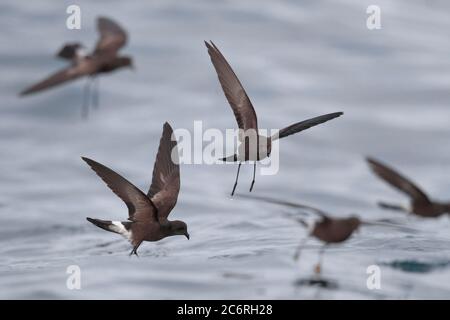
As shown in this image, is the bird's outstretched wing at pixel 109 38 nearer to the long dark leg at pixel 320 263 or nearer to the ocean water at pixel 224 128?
the ocean water at pixel 224 128

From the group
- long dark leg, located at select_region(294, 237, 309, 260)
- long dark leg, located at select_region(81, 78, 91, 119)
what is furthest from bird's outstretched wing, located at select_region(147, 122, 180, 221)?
long dark leg, located at select_region(81, 78, 91, 119)

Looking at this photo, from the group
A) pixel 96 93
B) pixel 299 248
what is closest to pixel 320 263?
pixel 299 248

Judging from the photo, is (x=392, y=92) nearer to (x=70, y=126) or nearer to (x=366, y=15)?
(x=366, y=15)

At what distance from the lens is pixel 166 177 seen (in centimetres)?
938

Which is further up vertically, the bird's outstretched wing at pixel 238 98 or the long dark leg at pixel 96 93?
the bird's outstretched wing at pixel 238 98

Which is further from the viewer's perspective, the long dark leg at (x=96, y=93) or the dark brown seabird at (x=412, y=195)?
A: the long dark leg at (x=96, y=93)

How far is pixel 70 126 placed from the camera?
1753cm

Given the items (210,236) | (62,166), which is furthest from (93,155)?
(210,236)

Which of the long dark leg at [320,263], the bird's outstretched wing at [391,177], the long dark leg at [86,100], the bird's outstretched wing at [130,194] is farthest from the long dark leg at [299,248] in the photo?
the long dark leg at [86,100]

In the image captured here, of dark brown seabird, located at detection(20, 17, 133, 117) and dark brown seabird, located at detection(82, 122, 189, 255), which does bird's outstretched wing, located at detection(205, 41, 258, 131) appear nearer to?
dark brown seabird, located at detection(82, 122, 189, 255)

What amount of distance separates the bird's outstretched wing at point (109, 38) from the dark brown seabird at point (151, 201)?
93.0 inches

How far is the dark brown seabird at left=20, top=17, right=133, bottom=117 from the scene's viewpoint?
10.6 m

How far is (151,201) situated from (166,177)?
946 millimetres

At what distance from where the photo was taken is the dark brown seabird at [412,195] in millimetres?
8180
